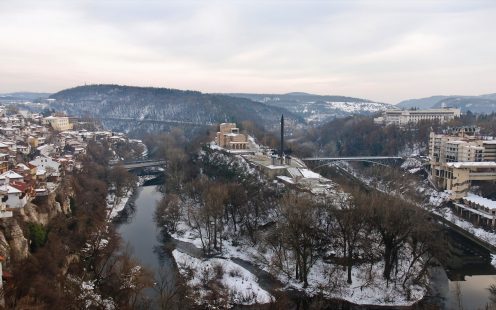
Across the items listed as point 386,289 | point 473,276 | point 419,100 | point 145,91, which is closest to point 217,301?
point 386,289

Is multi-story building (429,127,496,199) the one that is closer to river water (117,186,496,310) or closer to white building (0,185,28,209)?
river water (117,186,496,310)

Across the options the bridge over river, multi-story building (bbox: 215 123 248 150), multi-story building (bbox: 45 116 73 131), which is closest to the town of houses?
multi-story building (bbox: 45 116 73 131)

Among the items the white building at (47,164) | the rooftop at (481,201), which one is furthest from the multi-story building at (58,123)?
the rooftop at (481,201)

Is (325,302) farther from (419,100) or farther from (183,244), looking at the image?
(419,100)

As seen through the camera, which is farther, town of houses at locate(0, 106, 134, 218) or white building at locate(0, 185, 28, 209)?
town of houses at locate(0, 106, 134, 218)

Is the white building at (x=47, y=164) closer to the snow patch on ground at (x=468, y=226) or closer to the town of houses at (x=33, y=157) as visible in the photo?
the town of houses at (x=33, y=157)

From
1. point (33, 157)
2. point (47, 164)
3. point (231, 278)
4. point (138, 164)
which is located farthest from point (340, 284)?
point (138, 164)
